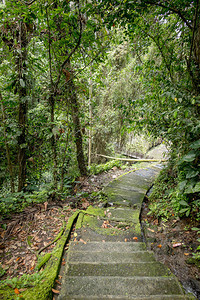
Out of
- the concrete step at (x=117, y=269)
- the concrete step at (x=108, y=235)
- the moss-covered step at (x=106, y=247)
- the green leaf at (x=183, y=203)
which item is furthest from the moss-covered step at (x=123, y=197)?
the concrete step at (x=117, y=269)

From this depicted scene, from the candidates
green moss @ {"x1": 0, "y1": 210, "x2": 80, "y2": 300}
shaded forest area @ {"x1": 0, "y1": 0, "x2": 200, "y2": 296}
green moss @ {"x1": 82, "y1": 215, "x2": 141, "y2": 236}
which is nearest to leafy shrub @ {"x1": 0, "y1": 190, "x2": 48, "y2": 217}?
shaded forest area @ {"x1": 0, "y1": 0, "x2": 200, "y2": 296}

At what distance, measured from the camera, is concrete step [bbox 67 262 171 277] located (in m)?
1.46

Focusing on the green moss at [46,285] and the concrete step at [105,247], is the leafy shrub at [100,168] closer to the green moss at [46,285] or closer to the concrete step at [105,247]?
the concrete step at [105,247]

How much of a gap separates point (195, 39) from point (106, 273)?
336cm

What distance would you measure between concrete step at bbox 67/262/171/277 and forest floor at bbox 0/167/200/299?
41 cm

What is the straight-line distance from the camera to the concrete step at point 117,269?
4.78 feet

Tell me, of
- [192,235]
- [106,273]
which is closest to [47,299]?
[106,273]

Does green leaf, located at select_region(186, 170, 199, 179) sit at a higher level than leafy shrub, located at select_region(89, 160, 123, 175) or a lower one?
higher

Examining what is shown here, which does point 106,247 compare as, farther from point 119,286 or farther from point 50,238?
point 50,238

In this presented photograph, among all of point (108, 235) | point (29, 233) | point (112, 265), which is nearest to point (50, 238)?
point (29, 233)

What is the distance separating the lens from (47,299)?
3.99 feet

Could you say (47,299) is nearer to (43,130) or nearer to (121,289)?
(121,289)

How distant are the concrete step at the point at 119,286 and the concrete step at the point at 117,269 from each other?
10 centimetres

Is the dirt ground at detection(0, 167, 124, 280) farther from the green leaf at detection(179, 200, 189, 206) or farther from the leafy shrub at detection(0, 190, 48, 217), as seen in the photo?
the green leaf at detection(179, 200, 189, 206)
